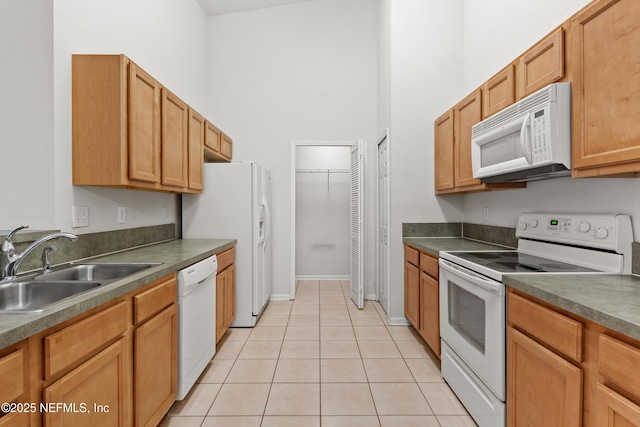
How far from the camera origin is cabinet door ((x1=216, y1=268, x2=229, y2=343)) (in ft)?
8.77

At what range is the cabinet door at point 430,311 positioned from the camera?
2.44m

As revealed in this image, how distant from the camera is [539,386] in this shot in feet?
4.22

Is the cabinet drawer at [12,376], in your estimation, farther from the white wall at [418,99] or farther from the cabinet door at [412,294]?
the white wall at [418,99]

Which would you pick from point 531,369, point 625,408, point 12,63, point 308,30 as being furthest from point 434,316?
point 308,30

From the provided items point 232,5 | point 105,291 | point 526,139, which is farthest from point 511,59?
point 232,5

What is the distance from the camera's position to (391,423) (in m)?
1.83

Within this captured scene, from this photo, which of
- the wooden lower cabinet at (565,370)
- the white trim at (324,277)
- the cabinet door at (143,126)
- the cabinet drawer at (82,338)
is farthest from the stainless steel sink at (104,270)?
the white trim at (324,277)

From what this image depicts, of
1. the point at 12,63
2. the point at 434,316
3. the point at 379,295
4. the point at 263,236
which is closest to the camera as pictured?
the point at 12,63

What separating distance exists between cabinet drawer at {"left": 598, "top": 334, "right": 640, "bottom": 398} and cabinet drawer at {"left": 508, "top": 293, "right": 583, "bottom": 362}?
9 centimetres

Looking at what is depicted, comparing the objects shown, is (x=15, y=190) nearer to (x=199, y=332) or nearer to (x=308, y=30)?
(x=199, y=332)

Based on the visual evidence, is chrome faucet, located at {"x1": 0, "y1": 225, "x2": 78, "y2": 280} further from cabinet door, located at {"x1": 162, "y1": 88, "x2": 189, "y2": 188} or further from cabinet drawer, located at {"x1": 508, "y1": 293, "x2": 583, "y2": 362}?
cabinet drawer, located at {"x1": 508, "y1": 293, "x2": 583, "y2": 362}

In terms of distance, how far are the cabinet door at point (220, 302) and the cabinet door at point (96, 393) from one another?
4.07ft

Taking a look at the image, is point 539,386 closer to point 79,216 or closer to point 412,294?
point 412,294

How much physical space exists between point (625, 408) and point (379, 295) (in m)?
3.32
